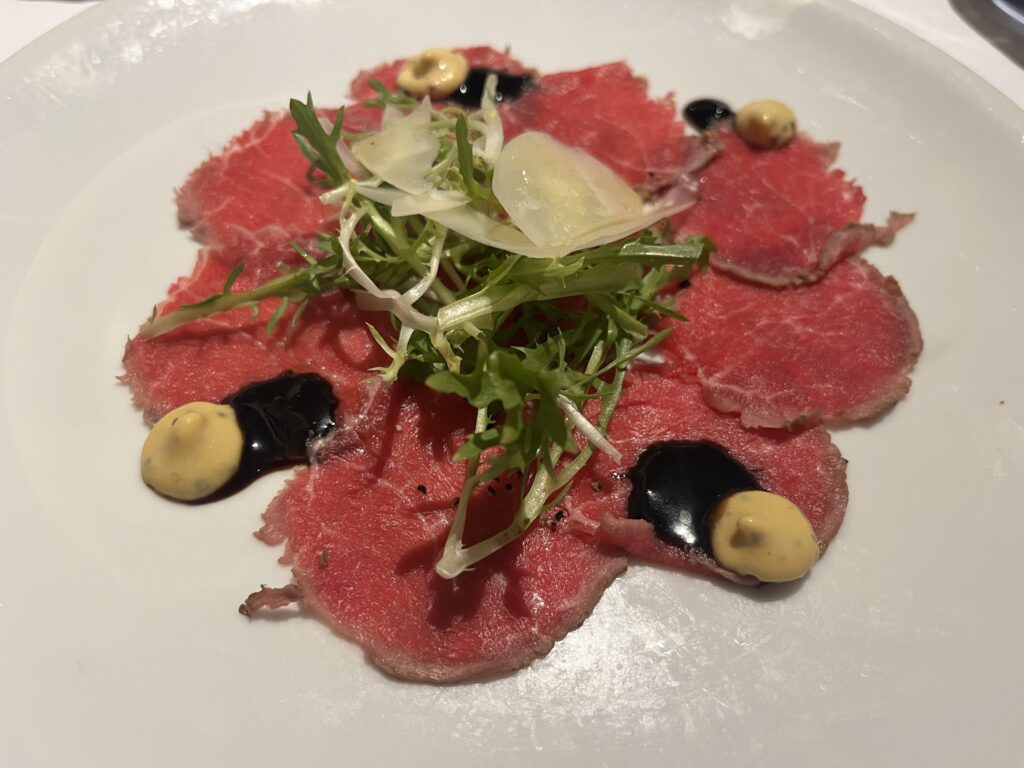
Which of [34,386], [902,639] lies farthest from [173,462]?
[902,639]

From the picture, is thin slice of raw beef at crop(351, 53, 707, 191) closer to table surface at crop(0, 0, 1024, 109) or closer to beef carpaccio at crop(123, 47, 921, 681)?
beef carpaccio at crop(123, 47, 921, 681)

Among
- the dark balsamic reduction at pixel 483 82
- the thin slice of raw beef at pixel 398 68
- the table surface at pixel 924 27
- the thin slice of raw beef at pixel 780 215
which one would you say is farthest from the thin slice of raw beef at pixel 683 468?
the table surface at pixel 924 27

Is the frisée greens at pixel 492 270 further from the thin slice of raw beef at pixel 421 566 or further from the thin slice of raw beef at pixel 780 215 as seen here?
the thin slice of raw beef at pixel 780 215

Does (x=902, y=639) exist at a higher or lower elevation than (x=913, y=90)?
lower

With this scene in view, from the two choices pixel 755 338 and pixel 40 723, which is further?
pixel 755 338

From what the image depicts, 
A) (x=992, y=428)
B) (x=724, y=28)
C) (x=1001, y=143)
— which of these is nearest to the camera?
(x=992, y=428)

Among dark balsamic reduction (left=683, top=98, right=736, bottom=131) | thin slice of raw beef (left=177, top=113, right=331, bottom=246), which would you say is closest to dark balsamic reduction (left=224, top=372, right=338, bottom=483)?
thin slice of raw beef (left=177, top=113, right=331, bottom=246)

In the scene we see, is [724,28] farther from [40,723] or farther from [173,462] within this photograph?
[40,723]
